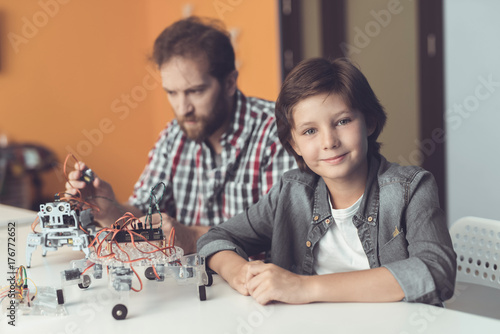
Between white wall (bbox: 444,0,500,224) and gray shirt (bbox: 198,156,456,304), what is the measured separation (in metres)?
1.75

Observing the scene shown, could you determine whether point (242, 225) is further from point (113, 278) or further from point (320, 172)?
point (113, 278)

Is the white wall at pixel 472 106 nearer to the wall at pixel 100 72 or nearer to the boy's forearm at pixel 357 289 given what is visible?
the wall at pixel 100 72

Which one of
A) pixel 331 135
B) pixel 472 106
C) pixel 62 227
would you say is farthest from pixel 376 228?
pixel 472 106

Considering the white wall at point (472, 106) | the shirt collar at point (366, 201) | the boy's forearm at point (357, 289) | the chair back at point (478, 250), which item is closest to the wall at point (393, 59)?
the white wall at point (472, 106)

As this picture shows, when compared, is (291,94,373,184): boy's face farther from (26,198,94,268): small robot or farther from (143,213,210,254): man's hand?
(26,198,94,268): small robot

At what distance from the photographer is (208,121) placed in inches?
66.6

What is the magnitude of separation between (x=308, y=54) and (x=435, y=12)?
931 mm

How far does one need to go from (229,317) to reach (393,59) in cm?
251

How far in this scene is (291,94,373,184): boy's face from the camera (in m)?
1.10

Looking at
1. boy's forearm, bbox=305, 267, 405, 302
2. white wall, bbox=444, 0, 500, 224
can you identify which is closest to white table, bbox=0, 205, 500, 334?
boy's forearm, bbox=305, 267, 405, 302

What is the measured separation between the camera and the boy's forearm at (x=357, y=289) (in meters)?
0.86

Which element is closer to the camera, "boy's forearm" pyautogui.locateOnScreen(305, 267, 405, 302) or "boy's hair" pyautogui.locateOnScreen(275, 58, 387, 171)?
"boy's forearm" pyautogui.locateOnScreen(305, 267, 405, 302)

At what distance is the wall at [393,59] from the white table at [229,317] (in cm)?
220

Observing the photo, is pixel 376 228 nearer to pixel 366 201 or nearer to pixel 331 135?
pixel 366 201
